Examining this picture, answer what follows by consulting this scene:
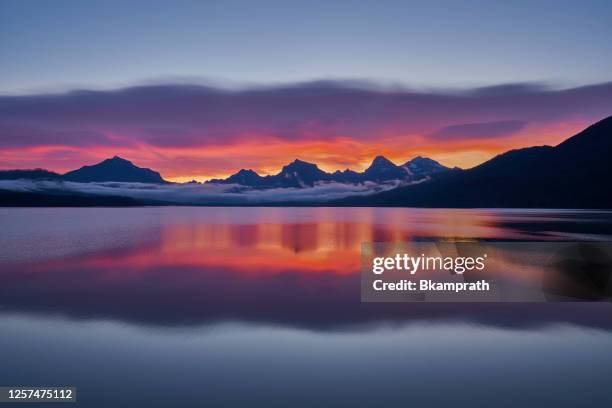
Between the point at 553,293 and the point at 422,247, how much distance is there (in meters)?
24.5

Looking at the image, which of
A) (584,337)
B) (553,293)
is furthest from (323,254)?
(584,337)

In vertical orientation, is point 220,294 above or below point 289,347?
below

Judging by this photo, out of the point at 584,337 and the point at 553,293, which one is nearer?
the point at 584,337

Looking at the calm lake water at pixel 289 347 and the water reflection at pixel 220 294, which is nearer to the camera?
the calm lake water at pixel 289 347

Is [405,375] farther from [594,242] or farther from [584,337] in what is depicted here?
[594,242]

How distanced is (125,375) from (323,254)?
30954mm

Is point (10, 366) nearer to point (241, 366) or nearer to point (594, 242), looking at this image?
point (241, 366)

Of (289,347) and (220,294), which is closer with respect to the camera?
(289,347)

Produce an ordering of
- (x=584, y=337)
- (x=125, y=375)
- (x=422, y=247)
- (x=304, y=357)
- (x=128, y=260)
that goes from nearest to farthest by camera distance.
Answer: (x=125, y=375) < (x=304, y=357) < (x=584, y=337) < (x=128, y=260) < (x=422, y=247)

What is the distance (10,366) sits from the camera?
43.0ft

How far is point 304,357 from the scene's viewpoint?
1392 cm

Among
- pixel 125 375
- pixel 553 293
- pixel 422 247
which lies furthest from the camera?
pixel 422 247

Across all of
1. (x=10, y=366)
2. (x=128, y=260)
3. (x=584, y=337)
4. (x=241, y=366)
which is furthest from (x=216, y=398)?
(x=128, y=260)

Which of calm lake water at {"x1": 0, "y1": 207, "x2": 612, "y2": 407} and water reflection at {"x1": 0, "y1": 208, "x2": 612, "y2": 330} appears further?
water reflection at {"x1": 0, "y1": 208, "x2": 612, "y2": 330}
